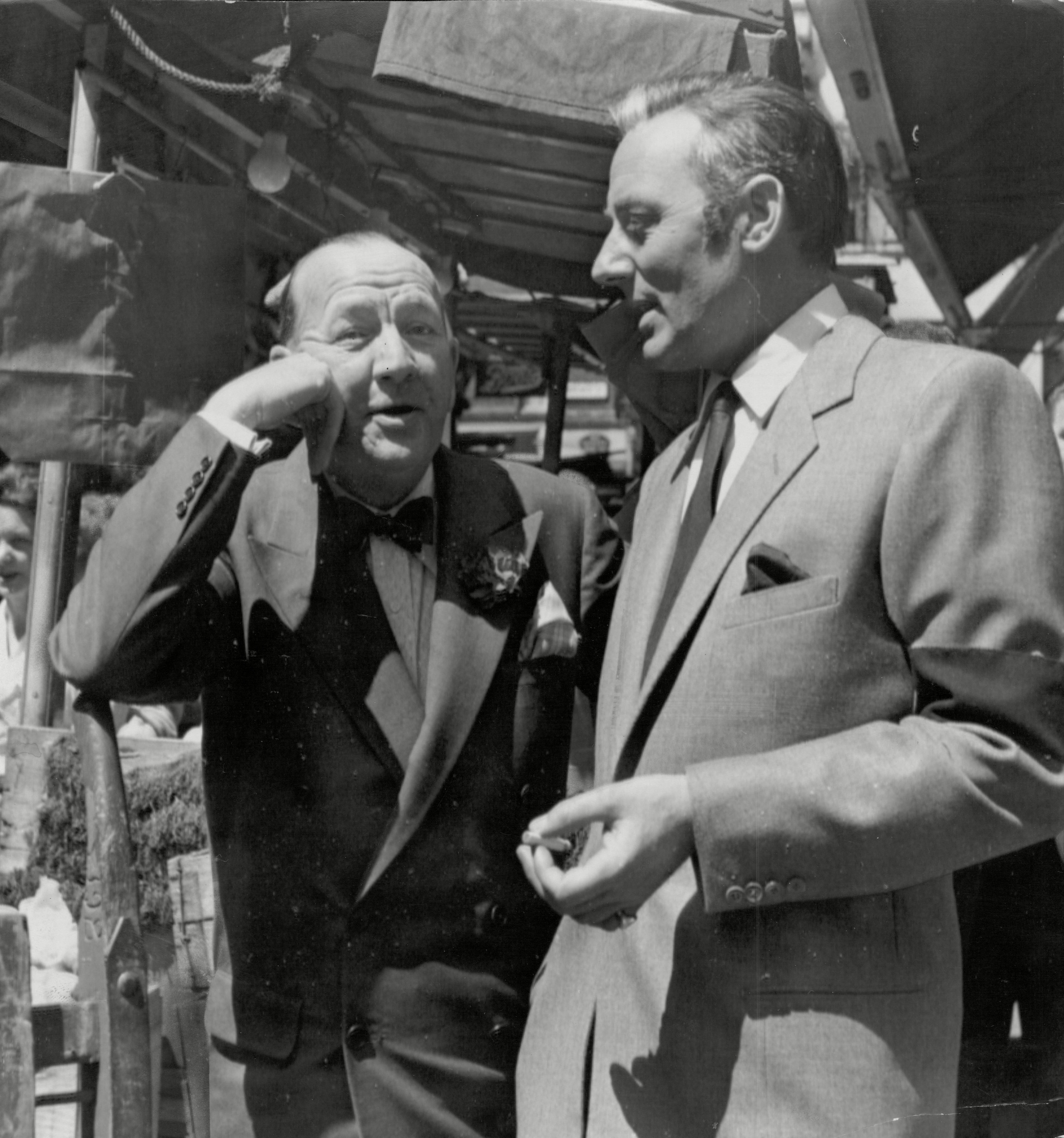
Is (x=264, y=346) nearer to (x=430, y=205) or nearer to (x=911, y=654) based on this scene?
(x=430, y=205)

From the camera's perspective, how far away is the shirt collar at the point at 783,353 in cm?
185

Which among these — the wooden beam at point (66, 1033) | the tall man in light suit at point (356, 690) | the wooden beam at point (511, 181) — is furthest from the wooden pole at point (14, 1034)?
the wooden beam at point (511, 181)

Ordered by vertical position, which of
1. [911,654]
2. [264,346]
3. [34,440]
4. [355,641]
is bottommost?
Result: [911,654]

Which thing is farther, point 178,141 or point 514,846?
point 178,141

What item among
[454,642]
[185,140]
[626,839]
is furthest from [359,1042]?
[185,140]

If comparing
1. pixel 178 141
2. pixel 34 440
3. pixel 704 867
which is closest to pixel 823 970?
pixel 704 867

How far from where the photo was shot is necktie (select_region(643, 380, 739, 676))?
184cm

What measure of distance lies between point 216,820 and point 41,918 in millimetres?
1061

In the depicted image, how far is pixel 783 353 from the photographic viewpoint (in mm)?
1865

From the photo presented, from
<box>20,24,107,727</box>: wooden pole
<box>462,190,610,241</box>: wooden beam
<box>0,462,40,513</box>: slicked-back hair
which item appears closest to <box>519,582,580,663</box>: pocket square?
<box>20,24,107,727</box>: wooden pole

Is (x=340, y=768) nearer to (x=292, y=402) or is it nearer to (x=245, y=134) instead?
(x=292, y=402)

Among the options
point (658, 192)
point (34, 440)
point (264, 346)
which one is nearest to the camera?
point (658, 192)

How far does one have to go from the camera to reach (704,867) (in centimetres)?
158

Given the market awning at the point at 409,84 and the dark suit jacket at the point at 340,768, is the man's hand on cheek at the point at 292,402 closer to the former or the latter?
the dark suit jacket at the point at 340,768
